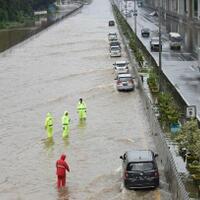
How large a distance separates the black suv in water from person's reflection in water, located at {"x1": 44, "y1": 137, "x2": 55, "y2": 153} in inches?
325

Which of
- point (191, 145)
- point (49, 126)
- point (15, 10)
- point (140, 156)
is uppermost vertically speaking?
point (15, 10)

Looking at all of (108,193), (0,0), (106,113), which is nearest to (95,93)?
(106,113)

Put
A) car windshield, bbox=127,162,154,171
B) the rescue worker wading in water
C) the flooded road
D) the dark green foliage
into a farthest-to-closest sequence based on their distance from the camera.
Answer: the dark green foliage → the flooded road → the rescue worker wading in water → car windshield, bbox=127,162,154,171

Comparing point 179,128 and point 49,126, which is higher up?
point 179,128

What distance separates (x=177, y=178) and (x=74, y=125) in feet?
53.3

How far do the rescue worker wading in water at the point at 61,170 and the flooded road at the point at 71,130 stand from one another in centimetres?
32

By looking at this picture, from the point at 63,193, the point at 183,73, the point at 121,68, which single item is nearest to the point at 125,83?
the point at 121,68

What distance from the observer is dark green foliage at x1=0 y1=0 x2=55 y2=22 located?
138 metres

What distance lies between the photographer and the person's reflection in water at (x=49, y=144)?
2926 centimetres

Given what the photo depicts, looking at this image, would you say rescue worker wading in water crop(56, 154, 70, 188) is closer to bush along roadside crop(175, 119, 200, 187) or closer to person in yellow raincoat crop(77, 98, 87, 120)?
bush along roadside crop(175, 119, 200, 187)

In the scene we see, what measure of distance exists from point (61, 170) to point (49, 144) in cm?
811

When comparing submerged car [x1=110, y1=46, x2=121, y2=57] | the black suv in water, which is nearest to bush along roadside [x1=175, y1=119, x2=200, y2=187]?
the black suv in water

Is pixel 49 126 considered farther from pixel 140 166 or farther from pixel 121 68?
pixel 121 68

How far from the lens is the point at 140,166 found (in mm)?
21266
